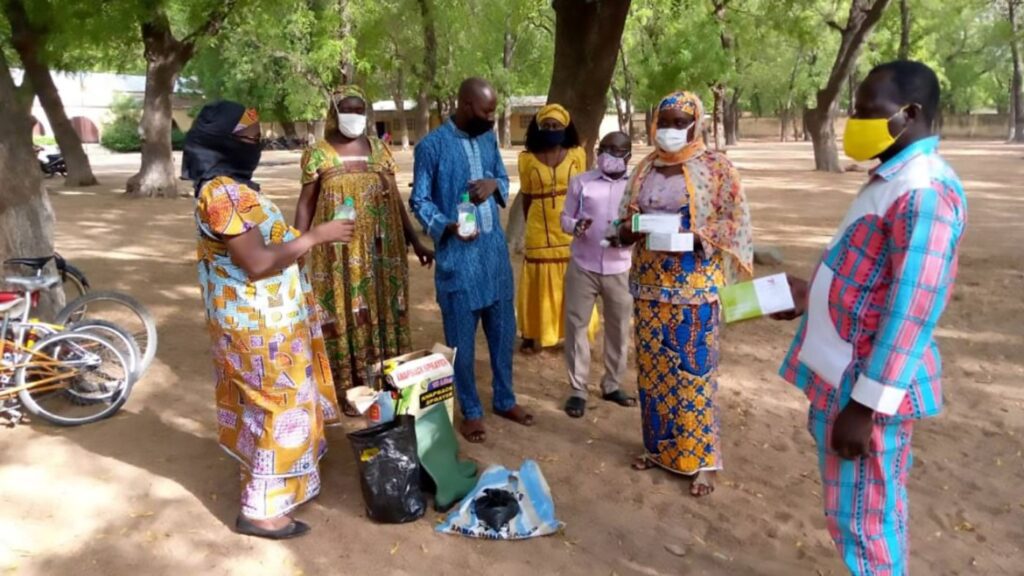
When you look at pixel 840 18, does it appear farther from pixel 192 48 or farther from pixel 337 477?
pixel 337 477

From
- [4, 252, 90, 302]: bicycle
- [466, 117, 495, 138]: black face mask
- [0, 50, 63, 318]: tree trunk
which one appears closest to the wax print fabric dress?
[466, 117, 495, 138]: black face mask

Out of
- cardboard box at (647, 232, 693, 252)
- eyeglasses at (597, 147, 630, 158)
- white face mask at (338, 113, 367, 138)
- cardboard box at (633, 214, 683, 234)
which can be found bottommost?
cardboard box at (647, 232, 693, 252)

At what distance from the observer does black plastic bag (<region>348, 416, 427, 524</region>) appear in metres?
3.23

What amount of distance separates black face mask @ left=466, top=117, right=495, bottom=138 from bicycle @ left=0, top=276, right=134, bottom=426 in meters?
2.52

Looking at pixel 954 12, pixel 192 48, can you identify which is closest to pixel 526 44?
pixel 954 12

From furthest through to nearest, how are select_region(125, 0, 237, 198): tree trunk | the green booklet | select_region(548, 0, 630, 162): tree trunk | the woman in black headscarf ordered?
select_region(125, 0, 237, 198): tree trunk < select_region(548, 0, 630, 162): tree trunk < the woman in black headscarf < the green booklet

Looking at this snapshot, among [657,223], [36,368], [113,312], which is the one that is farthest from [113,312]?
[657,223]

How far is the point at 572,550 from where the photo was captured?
314cm

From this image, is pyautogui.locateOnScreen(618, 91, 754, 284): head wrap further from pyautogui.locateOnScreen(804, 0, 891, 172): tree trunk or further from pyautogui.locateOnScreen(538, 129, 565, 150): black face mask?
pyautogui.locateOnScreen(804, 0, 891, 172): tree trunk

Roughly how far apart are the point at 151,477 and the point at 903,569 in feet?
11.0

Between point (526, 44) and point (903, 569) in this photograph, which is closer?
point (903, 569)

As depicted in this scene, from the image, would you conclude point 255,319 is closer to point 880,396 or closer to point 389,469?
point 389,469

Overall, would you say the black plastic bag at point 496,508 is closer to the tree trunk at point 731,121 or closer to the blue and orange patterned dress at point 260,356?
the blue and orange patterned dress at point 260,356

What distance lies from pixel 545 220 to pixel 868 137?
11.0ft
